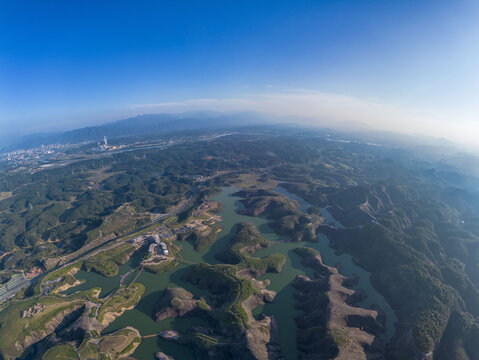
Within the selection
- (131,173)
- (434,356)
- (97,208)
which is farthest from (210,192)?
(434,356)

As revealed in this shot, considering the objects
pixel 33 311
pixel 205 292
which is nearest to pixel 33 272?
pixel 33 311

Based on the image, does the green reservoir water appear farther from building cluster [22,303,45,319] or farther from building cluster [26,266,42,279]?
building cluster [26,266,42,279]

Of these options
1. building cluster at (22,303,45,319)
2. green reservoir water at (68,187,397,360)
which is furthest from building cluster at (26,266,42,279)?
building cluster at (22,303,45,319)

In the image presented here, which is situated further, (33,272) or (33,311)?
(33,272)

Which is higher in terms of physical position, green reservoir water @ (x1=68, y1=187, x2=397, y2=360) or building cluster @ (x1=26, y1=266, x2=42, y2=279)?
building cluster @ (x1=26, y1=266, x2=42, y2=279)

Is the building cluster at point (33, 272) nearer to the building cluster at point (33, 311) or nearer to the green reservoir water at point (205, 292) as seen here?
the green reservoir water at point (205, 292)

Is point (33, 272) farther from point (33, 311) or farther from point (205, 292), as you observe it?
point (205, 292)
